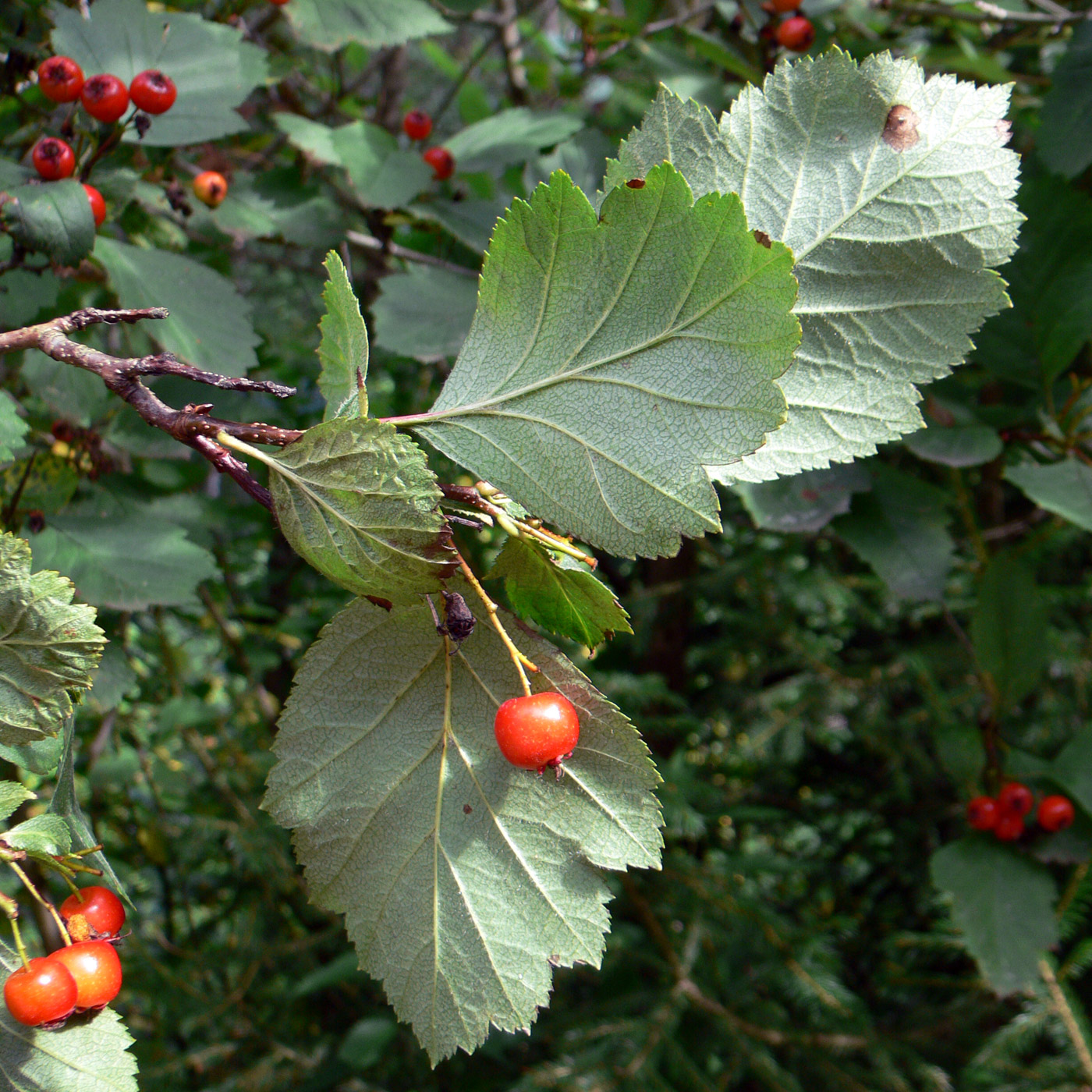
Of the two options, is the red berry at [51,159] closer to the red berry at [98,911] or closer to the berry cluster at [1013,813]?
the red berry at [98,911]

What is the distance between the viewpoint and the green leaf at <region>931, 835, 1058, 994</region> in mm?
1482

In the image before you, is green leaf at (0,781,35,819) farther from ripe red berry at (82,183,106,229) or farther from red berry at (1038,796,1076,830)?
red berry at (1038,796,1076,830)

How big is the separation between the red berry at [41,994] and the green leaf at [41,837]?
9 centimetres

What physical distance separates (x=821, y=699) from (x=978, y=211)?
5.33 feet

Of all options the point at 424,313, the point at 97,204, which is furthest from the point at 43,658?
the point at 424,313

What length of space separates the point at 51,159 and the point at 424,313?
58 centimetres

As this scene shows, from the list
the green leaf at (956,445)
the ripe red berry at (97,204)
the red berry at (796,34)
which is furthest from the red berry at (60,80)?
the green leaf at (956,445)

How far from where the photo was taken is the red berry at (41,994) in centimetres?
66

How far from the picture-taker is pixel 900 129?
0.78m

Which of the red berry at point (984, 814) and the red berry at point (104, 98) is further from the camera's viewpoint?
the red berry at point (984, 814)

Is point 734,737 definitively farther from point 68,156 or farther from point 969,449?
point 68,156

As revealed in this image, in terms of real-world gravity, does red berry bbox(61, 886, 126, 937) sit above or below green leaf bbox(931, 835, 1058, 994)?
above

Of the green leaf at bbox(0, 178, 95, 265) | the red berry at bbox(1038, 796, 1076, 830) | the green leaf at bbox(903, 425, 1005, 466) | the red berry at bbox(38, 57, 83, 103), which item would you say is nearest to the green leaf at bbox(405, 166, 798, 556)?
the green leaf at bbox(0, 178, 95, 265)

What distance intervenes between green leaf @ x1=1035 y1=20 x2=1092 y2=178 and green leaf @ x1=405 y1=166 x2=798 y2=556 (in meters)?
1.27
